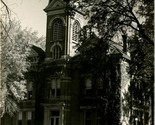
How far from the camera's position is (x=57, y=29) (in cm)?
3294

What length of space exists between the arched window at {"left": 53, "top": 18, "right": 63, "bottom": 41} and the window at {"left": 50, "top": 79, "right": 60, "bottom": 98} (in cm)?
375

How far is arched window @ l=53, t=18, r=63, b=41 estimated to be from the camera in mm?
32719

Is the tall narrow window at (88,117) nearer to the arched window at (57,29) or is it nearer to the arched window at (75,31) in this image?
the arched window at (75,31)

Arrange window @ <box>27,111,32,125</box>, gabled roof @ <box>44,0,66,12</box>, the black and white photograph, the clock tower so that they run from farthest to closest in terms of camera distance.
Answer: window @ <box>27,111,32,125</box> → gabled roof @ <box>44,0,66,12</box> → the clock tower → the black and white photograph

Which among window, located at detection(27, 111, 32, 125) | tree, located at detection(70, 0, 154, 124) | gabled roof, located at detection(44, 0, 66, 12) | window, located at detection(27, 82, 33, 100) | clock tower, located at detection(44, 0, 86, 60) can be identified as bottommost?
window, located at detection(27, 111, 32, 125)

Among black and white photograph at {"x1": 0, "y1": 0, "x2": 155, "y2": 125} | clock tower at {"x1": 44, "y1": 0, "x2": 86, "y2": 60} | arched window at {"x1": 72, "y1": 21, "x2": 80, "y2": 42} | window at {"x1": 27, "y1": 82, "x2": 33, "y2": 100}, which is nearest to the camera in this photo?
black and white photograph at {"x1": 0, "y1": 0, "x2": 155, "y2": 125}

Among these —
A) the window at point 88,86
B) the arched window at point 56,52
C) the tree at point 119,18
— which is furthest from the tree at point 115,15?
the arched window at point 56,52

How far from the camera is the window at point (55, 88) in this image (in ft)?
104

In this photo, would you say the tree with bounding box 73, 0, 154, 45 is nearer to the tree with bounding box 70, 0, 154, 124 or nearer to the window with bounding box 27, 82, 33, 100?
the tree with bounding box 70, 0, 154, 124

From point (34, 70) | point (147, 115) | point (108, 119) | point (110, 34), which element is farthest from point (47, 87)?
point (110, 34)

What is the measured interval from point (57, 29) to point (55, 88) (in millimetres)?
5230

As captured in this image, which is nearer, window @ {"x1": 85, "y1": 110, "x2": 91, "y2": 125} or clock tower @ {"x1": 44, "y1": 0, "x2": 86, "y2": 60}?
window @ {"x1": 85, "y1": 110, "x2": 91, "y2": 125}

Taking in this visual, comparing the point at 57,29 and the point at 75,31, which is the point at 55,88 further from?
the point at 75,31

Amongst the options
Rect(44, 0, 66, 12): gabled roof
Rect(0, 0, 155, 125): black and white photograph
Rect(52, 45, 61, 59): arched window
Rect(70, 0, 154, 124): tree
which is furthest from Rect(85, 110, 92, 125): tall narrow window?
Rect(70, 0, 154, 124): tree
